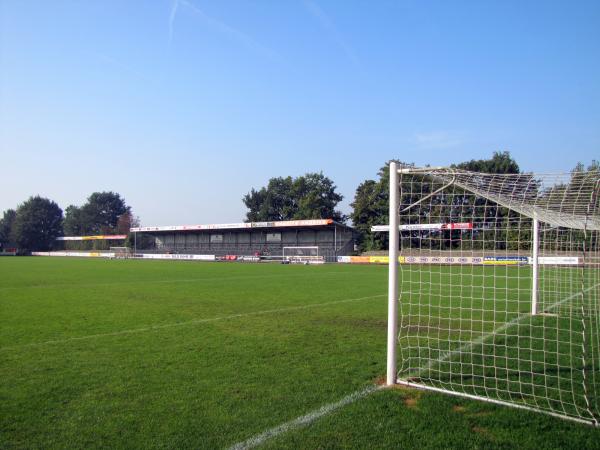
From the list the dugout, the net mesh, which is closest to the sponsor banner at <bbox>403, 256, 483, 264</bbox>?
the net mesh

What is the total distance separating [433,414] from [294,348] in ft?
9.92

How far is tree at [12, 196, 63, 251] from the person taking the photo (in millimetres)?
94312

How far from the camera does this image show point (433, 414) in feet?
14.0

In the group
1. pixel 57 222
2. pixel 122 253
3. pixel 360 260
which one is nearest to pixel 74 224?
pixel 57 222

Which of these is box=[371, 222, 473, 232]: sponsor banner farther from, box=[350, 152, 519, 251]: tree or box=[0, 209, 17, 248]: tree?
box=[0, 209, 17, 248]: tree

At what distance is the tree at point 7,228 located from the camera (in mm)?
98650

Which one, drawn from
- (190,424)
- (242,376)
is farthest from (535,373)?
(190,424)

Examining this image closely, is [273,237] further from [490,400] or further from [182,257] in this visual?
[490,400]

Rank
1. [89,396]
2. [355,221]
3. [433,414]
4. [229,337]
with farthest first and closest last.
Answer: [355,221], [229,337], [89,396], [433,414]

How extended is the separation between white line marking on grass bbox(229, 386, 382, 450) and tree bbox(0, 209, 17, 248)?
366 feet

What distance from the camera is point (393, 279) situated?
5422mm

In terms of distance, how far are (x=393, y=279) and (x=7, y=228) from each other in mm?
124043

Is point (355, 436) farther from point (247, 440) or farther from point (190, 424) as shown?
point (190, 424)

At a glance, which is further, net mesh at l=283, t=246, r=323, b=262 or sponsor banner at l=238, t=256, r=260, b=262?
sponsor banner at l=238, t=256, r=260, b=262
